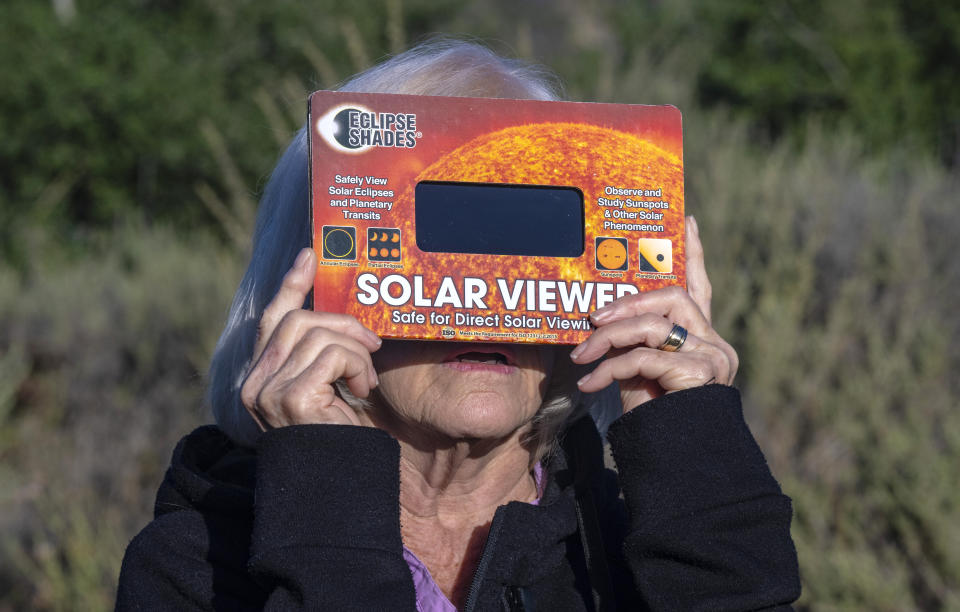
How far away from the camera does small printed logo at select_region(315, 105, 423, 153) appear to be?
166cm

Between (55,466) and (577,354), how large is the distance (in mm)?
4491

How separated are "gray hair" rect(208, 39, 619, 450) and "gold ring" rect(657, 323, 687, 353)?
34 centimetres

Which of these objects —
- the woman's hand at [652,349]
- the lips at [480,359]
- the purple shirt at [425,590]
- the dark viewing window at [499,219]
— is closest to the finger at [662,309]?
the woman's hand at [652,349]

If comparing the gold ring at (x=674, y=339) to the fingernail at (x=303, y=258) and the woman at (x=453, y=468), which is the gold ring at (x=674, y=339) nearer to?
the woman at (x=453, y=468)

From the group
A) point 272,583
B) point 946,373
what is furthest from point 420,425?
point 946,373

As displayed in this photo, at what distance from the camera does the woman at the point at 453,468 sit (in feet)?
5.46

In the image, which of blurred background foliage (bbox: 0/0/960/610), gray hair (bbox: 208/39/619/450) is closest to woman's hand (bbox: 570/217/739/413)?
gray hair (bbox: 208/39/619/450)

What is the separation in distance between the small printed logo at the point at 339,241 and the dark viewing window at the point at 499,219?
11cm

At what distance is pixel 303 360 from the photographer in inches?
66.8

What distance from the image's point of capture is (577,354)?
1.68 metres

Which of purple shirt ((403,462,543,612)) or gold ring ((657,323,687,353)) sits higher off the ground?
gold ring ((657,323,687,353))

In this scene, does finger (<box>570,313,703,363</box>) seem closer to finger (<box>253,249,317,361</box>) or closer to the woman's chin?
the woman's chin

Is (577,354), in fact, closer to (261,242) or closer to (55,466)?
(261,242)

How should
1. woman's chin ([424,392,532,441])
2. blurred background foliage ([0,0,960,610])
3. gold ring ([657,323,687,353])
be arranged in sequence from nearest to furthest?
gold ring ([657,323,687,353]) < woman's chin ([424,392,532,441]) < blurred background foliage ([0,0,960,610])
